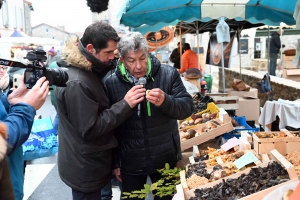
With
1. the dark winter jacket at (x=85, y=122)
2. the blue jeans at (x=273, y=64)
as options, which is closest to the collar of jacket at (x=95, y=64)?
the dark winter jacket at (x=85, y=122)

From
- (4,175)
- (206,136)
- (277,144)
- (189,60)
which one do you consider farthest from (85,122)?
(189,60)

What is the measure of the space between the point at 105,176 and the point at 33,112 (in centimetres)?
98

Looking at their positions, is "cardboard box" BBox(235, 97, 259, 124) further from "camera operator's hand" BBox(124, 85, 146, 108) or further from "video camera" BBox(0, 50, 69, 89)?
"video camera" BBox(0, 50, 69, 89)

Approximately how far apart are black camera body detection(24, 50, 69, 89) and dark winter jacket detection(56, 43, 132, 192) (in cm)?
28

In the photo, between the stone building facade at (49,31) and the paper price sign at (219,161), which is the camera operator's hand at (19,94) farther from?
the stone building facade at (49,31)

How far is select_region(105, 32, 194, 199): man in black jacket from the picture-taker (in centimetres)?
248

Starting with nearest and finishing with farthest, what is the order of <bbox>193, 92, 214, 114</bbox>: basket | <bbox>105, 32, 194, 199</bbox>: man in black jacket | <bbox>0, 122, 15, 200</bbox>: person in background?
<bbox>0, 122, 15, 200</bbox>: person in background < <bbox>105, 32, 194, 199</bbox>: man in black jacket < <bbox>193, 92, 214, 114</bbox>: basket

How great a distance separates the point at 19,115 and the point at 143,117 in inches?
41.6

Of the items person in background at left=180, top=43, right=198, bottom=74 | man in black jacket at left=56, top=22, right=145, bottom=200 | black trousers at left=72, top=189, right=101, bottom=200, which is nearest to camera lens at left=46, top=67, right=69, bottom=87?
man in black jacket at left=56, top=22, right=145, bottom=200

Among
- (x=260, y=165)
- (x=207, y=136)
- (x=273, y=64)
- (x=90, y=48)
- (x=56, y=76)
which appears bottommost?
(x=207, y=136)

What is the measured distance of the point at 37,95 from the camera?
1.73m

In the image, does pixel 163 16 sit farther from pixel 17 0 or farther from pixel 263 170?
pixel 17 0

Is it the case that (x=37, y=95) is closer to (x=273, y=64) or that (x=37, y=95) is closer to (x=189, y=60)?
(x=189, y=60)

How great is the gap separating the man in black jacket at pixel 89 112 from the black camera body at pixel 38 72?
0.28 meters
